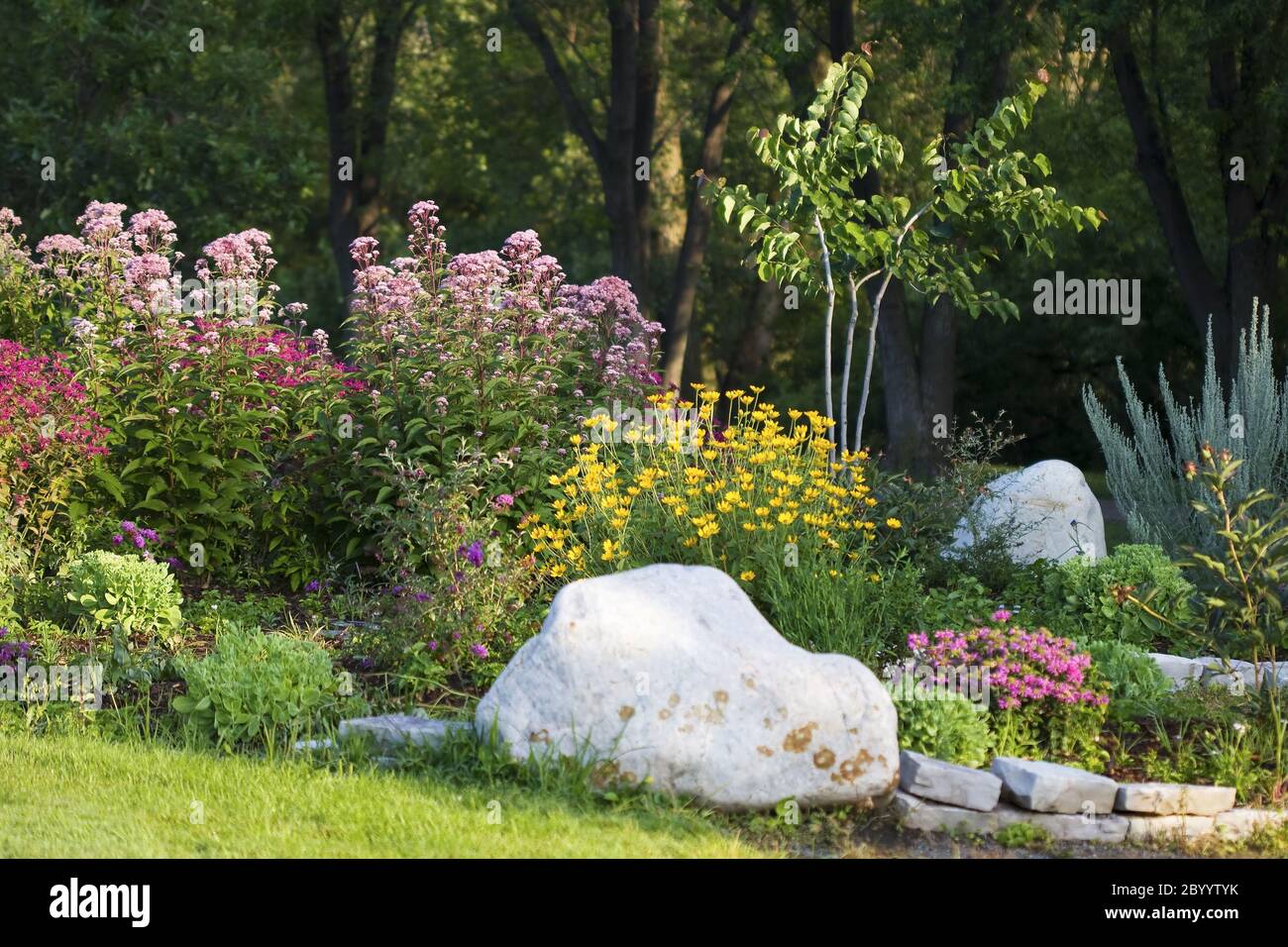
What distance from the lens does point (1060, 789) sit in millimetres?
5469

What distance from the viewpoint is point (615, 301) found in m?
9.77

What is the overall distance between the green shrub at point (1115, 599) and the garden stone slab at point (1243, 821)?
6.09 feet

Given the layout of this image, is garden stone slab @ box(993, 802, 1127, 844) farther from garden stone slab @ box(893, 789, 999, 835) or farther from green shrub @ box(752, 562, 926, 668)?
green shrub @ box(752, 562, 926, 668)

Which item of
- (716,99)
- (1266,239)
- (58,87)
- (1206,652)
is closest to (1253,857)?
(1206,652)

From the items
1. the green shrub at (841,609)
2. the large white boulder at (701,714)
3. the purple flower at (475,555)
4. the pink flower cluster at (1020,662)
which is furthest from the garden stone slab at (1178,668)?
the purple flower at (475,555)

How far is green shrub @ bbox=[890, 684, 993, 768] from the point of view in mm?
5824

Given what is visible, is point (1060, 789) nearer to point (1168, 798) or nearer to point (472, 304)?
point (1168, 798)

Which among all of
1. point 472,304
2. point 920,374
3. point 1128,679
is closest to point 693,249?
point 920,374

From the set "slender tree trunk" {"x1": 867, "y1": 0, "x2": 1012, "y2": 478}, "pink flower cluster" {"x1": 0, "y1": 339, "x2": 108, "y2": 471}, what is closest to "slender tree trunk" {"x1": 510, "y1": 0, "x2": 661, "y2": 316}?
"slender tree trunk" {"x1": 867, "y1": 0, "x2": 1012, "y2": 478}

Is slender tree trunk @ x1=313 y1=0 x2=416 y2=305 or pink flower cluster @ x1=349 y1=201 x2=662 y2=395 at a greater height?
slender tree trunk @ x1=313 y1=0 x2=416 y2=305

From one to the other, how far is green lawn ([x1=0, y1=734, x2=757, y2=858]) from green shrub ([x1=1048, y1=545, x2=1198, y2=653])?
319 centimetres

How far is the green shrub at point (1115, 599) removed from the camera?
24.7 feet

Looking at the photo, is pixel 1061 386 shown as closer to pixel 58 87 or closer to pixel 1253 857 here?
pixel 58 87

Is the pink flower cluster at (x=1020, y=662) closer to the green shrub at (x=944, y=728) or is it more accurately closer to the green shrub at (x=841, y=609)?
the green shrub at (x=944, y=728)
